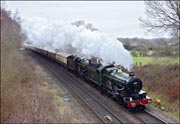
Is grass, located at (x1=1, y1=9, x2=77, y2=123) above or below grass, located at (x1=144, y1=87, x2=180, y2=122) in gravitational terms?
above

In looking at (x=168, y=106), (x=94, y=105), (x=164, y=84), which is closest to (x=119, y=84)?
(x=94, y=105)

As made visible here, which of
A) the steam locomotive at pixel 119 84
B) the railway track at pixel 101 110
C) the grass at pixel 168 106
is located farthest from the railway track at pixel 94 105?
the grass at pixel 168 106

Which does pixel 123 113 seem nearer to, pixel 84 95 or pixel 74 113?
pixel 74 113

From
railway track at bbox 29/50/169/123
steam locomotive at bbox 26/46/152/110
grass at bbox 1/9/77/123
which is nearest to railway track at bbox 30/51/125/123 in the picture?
railway track at bbox 29/50/169/123

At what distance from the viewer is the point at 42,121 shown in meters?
15.8

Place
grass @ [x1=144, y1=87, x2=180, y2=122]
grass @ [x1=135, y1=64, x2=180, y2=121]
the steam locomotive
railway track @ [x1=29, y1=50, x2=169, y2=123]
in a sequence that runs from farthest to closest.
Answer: grass @ [x1=135, y1=64, x2=180, y2=121] < grass @ [x1=144, y1=87, x2=180, y2=122] < the steam locomotive < railway track @ [x1=29, y1=50, x2=169, y2=123]

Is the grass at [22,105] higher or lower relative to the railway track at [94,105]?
higher

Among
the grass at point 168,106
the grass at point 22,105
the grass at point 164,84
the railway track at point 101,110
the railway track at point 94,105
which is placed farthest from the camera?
the grass at point 164,84

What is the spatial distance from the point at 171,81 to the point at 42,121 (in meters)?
12.7

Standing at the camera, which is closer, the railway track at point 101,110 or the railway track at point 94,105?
the railway track at point 101,110

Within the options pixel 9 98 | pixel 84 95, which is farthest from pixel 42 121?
pixel 84 95

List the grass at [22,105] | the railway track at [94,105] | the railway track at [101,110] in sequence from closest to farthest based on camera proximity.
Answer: the grass at [22,105]
the railway track at [101,110]
the railway track at [94,105]

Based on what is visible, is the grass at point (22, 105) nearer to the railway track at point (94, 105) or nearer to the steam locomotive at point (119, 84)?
the railway track at point (94, 105)

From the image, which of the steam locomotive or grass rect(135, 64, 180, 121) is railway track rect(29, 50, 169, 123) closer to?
the steam locomotive
